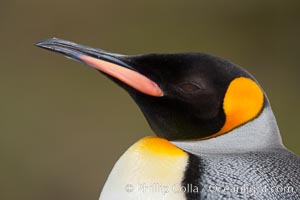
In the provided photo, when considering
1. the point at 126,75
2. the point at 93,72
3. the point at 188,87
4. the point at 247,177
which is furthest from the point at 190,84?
the point at 93,72

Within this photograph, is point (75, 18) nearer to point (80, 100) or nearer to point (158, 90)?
point (80, 100)

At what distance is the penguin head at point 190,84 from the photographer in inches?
49.3

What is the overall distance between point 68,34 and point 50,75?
0.89 feet

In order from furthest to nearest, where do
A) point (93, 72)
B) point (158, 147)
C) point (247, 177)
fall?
point (93, 72)
point (158, 147)
point (247, 177)

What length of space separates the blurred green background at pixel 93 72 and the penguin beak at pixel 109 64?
2810 millimetres

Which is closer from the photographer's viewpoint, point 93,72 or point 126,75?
point 126,75

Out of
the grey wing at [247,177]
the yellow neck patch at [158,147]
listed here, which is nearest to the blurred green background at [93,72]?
the yellow neck patch at [158,147]

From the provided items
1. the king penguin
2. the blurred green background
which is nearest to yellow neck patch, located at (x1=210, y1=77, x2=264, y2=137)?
the king penguin

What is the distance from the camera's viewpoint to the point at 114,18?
4.33 meters

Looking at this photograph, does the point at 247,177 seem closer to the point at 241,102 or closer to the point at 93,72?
the point at 241,102

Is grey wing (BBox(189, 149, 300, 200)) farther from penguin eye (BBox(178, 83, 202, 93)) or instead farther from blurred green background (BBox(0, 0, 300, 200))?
blurred green background (BBox(0, 0, 300, 200))

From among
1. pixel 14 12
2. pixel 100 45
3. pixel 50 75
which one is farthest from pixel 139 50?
pixel 14 12

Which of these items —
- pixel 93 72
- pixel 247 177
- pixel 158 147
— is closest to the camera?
pixel 247 177

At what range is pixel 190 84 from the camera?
1261 millimetres
